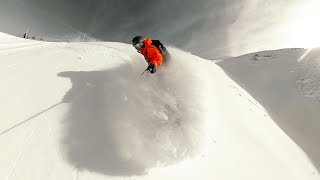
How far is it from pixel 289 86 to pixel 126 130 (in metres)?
13.9

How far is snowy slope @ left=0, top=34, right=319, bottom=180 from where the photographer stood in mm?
5961

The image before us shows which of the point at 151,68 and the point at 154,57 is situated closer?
the point at 151,68

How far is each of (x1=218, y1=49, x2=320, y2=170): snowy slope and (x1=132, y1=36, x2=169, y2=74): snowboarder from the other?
6.44m

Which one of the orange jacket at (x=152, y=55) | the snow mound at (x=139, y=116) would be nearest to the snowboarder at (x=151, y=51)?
the orange jacket at (x=152, y=55)

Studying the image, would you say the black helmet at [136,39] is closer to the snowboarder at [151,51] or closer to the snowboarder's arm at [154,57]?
the snowboarder at [151,51]

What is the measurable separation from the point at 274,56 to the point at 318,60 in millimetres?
4052

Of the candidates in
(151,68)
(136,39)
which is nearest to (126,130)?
(151,68)

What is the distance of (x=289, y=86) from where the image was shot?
18.7 m

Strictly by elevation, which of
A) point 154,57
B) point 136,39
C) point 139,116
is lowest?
point 139,116

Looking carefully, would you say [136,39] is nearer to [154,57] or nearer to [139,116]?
[154,57]

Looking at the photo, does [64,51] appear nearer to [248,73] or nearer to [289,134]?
[289,134]

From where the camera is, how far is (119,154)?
6410 millimetres

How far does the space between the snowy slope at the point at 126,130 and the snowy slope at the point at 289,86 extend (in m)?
1.52

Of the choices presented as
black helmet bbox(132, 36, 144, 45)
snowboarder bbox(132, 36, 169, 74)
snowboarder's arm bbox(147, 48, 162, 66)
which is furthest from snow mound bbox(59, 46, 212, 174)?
black helmet bbox(132, 36, 144, 45)
